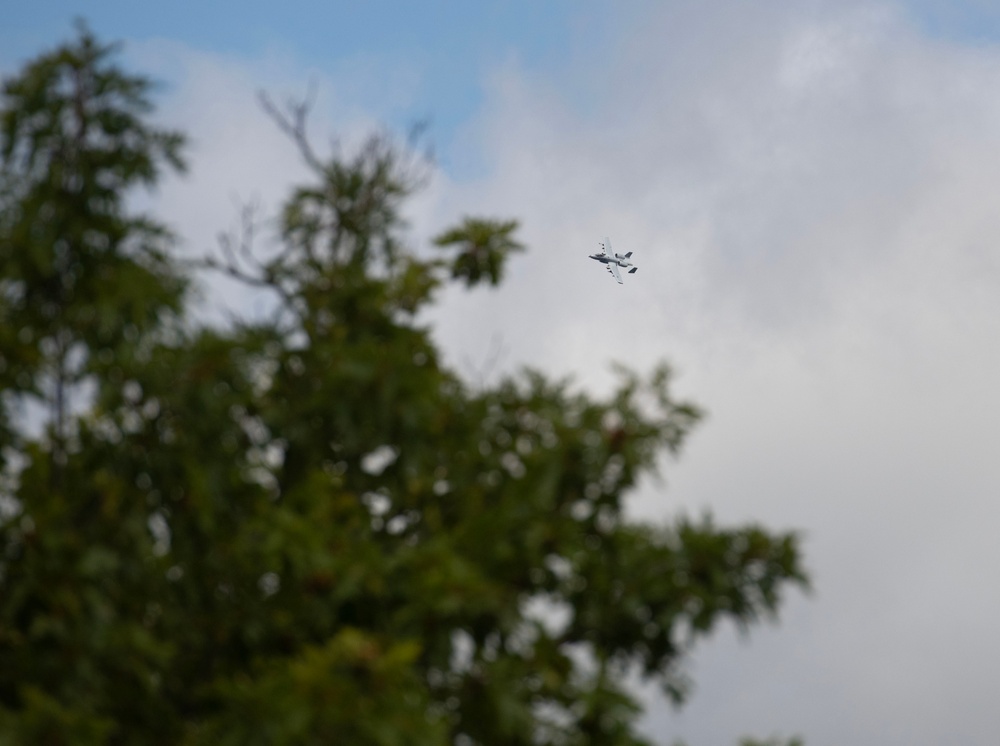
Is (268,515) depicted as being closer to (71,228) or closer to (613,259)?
(71,228)

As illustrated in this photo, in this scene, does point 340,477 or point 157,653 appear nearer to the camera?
point 157,653

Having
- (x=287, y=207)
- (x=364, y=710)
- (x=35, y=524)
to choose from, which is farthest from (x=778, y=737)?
(x=287, y=207)

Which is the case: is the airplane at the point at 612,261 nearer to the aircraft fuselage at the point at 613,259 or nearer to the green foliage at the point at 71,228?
the aircraft fuselage at the point at 613,259

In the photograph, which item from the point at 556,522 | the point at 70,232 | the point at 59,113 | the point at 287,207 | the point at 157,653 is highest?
the point at 287,207

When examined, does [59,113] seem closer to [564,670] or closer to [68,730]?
[68,730]

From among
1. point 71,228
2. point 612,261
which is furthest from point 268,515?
Answer: point 612,261

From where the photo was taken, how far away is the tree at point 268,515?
34.5 ft

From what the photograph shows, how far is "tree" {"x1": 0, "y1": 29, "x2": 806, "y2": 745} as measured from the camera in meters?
10.5

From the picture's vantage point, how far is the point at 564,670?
11602 millimetres

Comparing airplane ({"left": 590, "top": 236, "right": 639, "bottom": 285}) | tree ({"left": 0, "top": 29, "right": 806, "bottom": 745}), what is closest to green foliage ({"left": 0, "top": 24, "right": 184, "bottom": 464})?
tree ({"left": 0, "top": 29, "right": 806, "bottom": 745})

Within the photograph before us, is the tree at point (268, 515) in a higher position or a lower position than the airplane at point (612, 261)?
lower

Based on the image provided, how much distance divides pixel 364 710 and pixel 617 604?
413 cm

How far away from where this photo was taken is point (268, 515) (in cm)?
1096

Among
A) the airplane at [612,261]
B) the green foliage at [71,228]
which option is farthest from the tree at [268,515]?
the airplane at [612,261]
